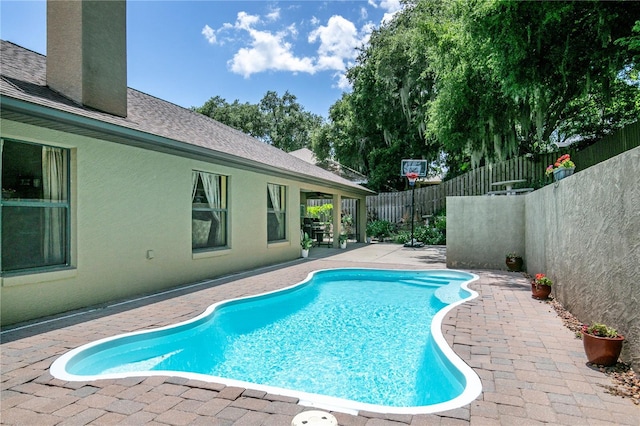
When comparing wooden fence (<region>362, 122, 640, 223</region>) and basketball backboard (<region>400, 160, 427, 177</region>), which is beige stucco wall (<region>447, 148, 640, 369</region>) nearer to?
wooden fence (<region>362, 122, 640, 223</region>)

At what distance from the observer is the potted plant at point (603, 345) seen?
3.38 meters

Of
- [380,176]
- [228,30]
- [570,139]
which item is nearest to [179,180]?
[228,30]

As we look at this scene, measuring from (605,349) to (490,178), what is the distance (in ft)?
46.7

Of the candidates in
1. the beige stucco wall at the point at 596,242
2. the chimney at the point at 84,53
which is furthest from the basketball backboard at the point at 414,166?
the chimney at the point at 84,53

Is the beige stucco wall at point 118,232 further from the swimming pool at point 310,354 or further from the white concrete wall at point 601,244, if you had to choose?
the white concrete wall at point 601,244

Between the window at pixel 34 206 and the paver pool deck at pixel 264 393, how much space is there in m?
0.96

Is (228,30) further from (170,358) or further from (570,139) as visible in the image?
(570,139)

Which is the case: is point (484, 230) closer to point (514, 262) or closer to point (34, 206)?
point (514, 262)

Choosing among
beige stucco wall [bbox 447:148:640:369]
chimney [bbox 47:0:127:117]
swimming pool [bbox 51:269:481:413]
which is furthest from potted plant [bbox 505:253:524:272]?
chimney [bbox 47:0:127:117]

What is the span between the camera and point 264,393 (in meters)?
2.97

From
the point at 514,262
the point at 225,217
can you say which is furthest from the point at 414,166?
the point at 225,217

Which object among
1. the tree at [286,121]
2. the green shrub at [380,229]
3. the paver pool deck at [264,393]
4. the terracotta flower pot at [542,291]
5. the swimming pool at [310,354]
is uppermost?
the tree at [286,121]

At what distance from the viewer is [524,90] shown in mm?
9109

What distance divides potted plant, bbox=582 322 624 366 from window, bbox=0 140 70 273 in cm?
679
